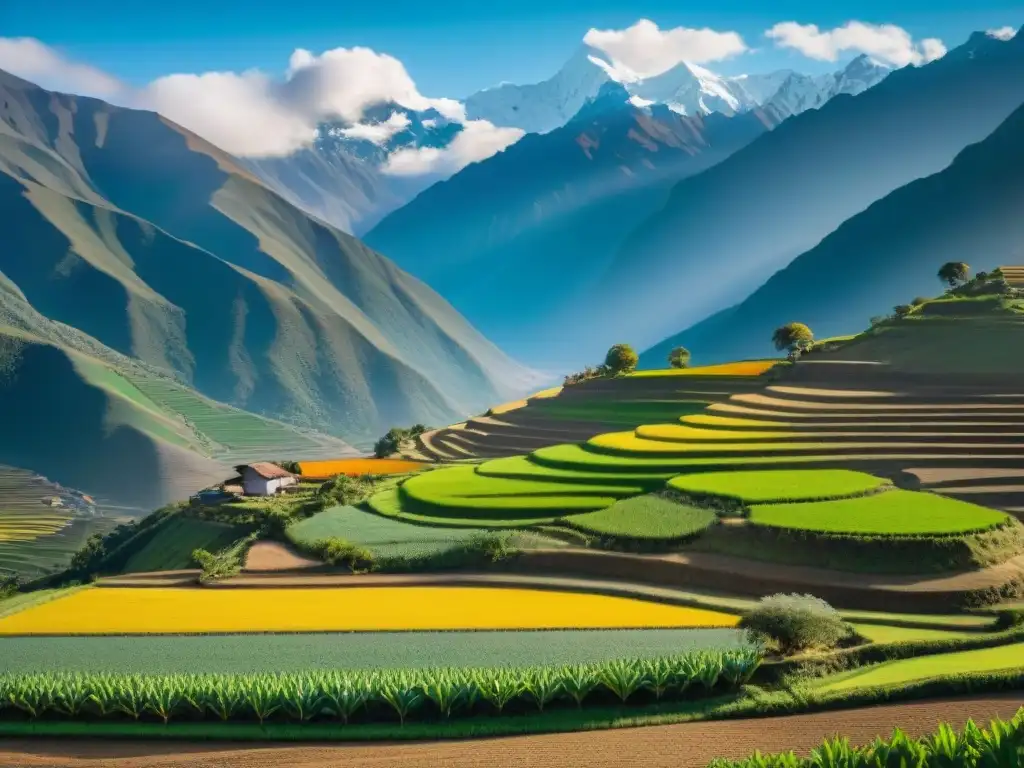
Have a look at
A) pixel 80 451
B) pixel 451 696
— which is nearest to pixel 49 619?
pixel 451 696

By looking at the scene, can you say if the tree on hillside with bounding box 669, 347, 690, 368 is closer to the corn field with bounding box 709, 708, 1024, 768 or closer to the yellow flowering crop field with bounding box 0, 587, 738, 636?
the yellow flowering crop field with bounding box 0, 587, 738, 636

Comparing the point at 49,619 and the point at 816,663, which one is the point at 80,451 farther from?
the point at 816,663

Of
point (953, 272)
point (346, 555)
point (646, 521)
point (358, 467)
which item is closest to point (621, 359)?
point (358, 467)

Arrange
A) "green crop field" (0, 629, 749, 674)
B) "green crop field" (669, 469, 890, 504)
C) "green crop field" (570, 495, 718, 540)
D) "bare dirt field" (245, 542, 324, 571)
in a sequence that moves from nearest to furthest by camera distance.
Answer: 1. "green crop field" (0, 629, 749, 674)
2. "green crop field" (570, 495, 718, 540)
3. "green crop field" (669, 469, 890, 504)
4. "bare dirt field" (245, 542, 324, 571)

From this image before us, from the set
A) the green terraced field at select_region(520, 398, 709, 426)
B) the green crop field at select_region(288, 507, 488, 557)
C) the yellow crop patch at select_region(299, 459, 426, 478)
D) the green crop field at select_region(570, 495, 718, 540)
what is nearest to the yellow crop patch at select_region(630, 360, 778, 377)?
the green terraced field at select_region(520, 398, 709, 426)

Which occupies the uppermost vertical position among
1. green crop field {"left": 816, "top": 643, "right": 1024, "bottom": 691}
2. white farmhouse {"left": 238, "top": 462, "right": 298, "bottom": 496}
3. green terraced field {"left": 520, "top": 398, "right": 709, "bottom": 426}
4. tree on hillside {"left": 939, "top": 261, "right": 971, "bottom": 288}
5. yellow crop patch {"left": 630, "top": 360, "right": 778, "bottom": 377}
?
tree on hillside {"left": 939, "top": 261, "right": 971, "bottom": 288}

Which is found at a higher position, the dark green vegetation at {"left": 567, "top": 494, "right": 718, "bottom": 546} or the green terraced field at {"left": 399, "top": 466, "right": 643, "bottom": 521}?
the green terraced field at {"left": 399, "top": 466, "right": 643, "bottom": 521}
